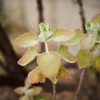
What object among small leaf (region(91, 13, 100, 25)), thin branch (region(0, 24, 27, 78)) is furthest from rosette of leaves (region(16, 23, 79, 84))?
thin branch (region(0, 24, 27, 78))

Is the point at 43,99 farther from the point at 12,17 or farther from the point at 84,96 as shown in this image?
the point at 12,17

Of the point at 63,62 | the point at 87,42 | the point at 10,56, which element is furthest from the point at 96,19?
the point at 63,62

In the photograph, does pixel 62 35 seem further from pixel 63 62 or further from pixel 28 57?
pixel 63 62

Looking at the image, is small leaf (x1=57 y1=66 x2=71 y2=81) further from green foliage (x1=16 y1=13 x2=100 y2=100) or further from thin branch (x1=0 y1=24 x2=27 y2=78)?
thin branch (x1=0 y1=24 x2=27 y2=78)

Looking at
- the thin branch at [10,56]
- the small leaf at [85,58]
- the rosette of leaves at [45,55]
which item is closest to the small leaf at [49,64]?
the rosette of leaves at [45,55]

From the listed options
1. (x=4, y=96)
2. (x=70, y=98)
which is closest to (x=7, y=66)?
(x=4, y=96)

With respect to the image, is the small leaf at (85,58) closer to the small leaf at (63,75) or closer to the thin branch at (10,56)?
the small leaf at (63,75)
